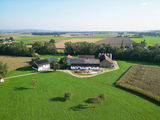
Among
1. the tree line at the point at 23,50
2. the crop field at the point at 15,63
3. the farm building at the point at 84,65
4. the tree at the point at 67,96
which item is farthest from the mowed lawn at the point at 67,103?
the tree line at the point at 23,50

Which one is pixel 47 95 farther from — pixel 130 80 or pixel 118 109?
pixel 130 80

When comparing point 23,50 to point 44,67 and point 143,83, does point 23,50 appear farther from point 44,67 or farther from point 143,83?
point 143,83

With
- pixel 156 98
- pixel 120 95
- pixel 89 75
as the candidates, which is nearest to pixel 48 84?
pixel 89 75

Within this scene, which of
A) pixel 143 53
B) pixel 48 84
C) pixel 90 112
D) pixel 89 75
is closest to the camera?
pixel 90 112

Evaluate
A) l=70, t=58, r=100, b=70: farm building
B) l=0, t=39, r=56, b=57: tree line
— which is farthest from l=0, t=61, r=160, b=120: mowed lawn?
l=0, t=39, r=56, b=57: tree line

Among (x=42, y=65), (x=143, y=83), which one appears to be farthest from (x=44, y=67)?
(x=143, y=83)

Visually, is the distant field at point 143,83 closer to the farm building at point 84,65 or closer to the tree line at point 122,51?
the farm building at point 84,65
